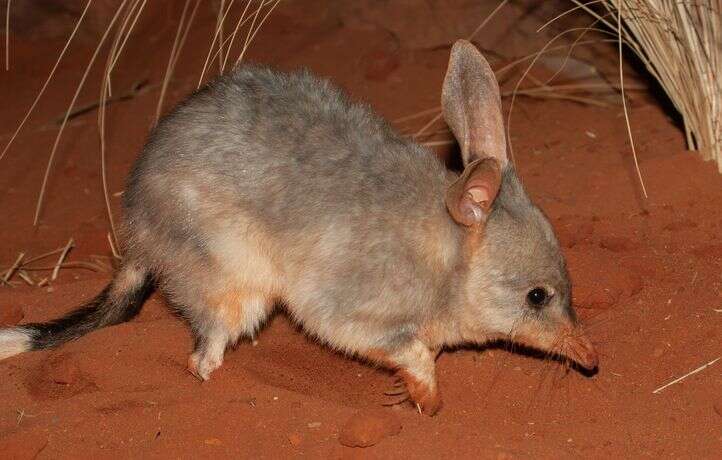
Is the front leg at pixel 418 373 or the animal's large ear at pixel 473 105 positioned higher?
the animal's large ear at pixel 473 105

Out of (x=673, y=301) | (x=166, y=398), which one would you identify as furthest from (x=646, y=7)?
(x=166, y=398)

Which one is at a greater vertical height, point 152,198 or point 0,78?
point 152,198

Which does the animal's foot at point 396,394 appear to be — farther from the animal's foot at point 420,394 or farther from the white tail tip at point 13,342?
the white tail tip at point 13,342

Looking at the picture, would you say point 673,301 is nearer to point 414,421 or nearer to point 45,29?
point 414,421

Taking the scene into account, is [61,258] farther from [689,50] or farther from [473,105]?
[689,50]

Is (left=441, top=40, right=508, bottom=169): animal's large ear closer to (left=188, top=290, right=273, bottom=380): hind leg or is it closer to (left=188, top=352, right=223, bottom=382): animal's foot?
(left=188, top=290, right=273, bottom=380): hind leg

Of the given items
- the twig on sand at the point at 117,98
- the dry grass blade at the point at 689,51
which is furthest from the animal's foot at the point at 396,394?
the twig on sand at the point at 117,98
